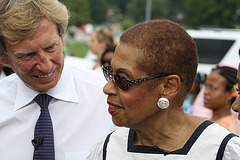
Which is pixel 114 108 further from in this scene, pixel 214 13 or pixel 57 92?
pixel 214 13

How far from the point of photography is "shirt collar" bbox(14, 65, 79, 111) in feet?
8.48

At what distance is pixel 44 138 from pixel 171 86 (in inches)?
39.4

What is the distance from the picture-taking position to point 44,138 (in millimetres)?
2438

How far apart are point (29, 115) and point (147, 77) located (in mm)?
1072

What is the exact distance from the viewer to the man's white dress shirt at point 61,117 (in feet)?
8.19

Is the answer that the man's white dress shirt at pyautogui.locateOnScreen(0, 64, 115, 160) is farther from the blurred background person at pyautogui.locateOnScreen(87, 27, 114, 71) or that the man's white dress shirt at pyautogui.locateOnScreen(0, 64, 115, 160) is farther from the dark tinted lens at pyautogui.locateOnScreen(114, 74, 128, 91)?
the blurred background person at pyautogui.locateOnScreen(87, 27, 114, 71)

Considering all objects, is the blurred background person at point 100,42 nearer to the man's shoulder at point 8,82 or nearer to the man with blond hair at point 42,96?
the man's shoulder at point 8,82

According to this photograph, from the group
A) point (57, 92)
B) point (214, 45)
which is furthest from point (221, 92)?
point (214, 45)

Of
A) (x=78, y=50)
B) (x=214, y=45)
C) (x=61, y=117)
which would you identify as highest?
(x=61, y=117)

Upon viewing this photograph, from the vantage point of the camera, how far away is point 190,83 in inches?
78.3

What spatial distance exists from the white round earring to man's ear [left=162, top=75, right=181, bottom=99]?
3cm

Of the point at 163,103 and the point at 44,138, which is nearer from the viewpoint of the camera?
the point at 163,103

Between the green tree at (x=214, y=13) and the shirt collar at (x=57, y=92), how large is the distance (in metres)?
42.5

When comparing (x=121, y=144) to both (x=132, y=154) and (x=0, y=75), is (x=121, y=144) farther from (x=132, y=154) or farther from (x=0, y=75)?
(x=0, y=75)
